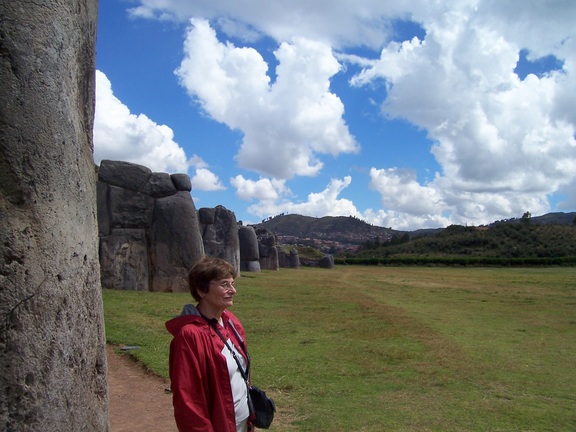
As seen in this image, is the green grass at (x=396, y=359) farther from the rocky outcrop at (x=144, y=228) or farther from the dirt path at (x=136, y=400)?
the rocky outcrop at (x=144, y=228)

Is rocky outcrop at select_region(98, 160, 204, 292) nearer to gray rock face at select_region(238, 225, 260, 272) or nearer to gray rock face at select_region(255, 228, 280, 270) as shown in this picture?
gray rock face at select_region(238, 225, 260, 272)

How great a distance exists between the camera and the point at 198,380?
344cm

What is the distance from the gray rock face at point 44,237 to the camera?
3.08 meters

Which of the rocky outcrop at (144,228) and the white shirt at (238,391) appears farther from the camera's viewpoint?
the rocky outcrop at (144,228)

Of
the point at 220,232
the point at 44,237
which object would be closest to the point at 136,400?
the point at 44,237

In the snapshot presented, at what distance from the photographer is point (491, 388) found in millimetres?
8352

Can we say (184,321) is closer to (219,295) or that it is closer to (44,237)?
(219,295)

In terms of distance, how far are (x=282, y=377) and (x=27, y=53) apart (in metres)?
6.53

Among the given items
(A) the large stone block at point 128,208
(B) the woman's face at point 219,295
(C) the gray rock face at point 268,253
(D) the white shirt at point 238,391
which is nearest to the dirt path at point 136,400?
(D) the white shirt at point 238,391

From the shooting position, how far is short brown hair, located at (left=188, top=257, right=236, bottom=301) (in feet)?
12.7

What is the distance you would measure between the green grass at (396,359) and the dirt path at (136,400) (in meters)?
0.32

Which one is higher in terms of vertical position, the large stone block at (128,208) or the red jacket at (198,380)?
the large stone block at (128,208)

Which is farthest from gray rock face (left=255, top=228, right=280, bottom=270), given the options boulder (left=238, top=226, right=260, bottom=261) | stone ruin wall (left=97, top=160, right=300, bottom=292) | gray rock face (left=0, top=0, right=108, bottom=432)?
gray rock face (left=0, top=0, right=108, bottom=432)

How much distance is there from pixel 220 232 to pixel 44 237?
2591cm
